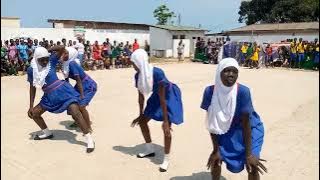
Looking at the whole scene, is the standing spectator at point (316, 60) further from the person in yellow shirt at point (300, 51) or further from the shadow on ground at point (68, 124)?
the shadow on ground at point (68, 124)

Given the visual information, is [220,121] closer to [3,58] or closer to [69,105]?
[69,105]

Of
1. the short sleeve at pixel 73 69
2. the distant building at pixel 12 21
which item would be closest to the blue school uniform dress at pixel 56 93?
the short sleeve at pixel 73 69

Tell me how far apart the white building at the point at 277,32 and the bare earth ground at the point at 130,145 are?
21032 mm

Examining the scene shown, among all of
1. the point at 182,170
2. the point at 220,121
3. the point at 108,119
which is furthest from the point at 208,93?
the point at 108,119

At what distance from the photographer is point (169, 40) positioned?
1166 inches

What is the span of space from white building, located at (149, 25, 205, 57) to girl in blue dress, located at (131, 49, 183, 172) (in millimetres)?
24011

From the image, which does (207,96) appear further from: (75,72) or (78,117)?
(75,72)

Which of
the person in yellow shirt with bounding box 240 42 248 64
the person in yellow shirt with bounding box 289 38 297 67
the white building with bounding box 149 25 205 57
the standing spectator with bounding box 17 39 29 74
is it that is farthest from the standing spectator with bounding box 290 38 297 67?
the standing spectator with bounding box 17 39 29 74

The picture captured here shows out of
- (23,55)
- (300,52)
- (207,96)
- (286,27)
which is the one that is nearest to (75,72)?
(207,96)

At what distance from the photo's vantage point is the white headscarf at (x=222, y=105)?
3.87 meters

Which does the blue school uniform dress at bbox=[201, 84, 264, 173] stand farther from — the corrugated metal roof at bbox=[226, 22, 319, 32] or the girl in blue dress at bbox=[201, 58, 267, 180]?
the corrugated metal roof at bbox=[226, 22, 319, 32]

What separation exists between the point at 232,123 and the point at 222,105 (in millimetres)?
200

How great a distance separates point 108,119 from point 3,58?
30.2 ft

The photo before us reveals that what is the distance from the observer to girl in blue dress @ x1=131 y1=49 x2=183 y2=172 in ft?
17.0
